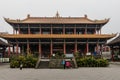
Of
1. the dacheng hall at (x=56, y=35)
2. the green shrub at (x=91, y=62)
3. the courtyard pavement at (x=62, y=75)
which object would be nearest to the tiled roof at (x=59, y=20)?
the dacheng hall at (x=56, y=35)

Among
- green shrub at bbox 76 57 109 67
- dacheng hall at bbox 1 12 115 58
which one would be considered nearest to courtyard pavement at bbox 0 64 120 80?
green shrub at bbox 76 57 109 67

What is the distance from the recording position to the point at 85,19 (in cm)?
6588

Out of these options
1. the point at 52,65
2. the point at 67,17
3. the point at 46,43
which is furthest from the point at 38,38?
the point at 52,65

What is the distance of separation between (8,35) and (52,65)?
74.1 feet

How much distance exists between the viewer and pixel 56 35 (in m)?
62.2

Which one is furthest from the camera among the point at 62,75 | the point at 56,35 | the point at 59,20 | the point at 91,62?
the point at 59,20

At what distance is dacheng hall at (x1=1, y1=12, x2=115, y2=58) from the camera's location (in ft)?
204

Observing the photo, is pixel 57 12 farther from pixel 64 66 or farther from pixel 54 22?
pixel 64 66

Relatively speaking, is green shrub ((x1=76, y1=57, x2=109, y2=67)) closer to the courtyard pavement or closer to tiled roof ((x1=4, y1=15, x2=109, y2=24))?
the courtyard pavement

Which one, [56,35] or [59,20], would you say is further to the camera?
[59,20]

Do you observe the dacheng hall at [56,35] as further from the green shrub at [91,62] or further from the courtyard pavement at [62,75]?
the courtyard pavement at [62,75]

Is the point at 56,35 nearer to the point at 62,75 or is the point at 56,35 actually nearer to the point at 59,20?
the point at 59,20

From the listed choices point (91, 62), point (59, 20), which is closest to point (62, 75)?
point (91, 62)

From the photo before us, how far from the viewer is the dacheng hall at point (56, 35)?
6216 cm
